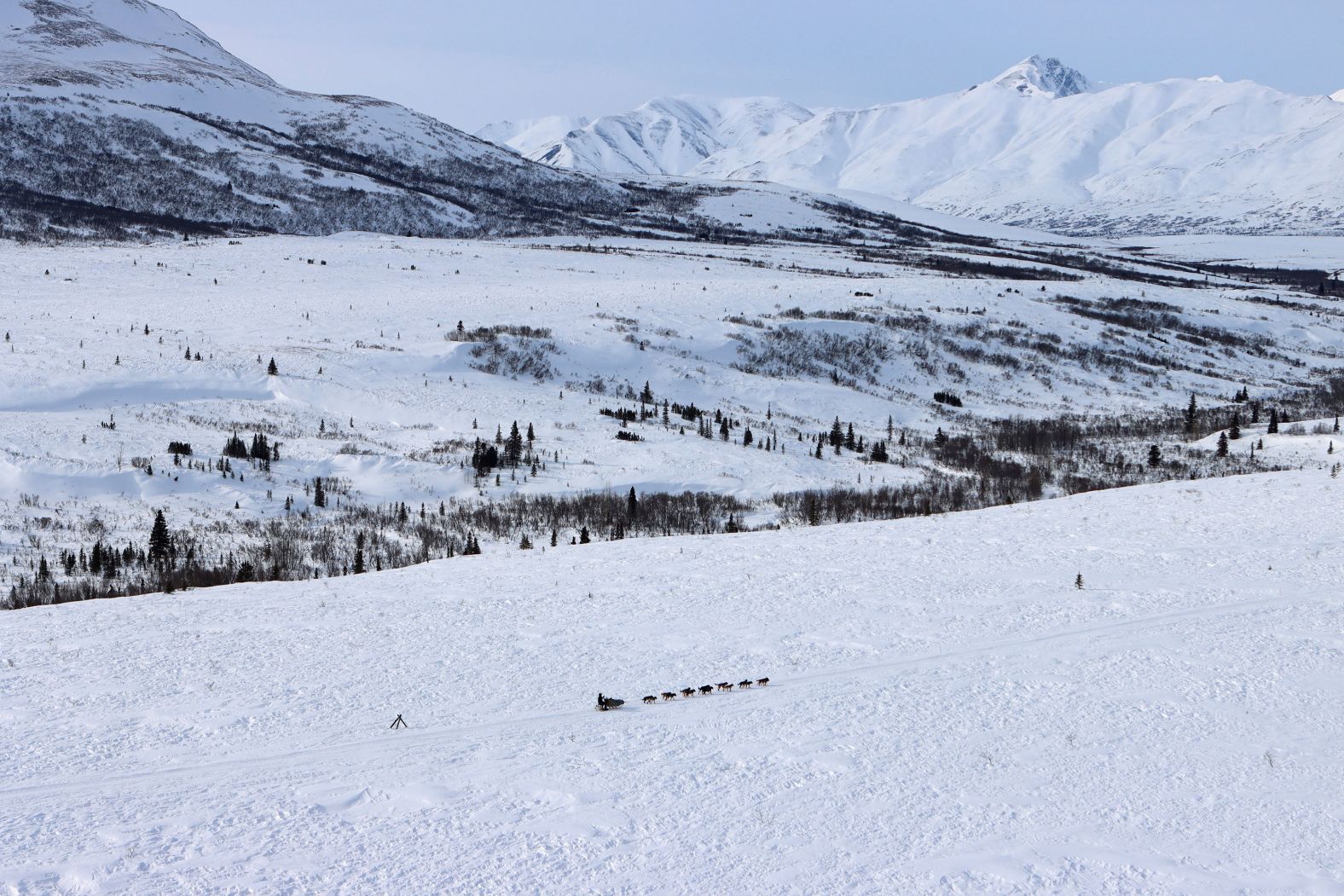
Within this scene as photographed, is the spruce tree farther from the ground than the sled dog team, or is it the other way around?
the sled dog team

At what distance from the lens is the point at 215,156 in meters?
131

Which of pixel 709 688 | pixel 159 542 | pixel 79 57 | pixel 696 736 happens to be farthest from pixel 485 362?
pixel 79 57

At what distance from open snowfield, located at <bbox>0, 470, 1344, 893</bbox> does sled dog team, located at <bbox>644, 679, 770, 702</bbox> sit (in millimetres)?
130

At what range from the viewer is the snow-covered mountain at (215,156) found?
113250 mm

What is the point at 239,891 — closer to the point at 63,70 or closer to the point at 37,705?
the point at 37,705

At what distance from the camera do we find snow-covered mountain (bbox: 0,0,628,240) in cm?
11325

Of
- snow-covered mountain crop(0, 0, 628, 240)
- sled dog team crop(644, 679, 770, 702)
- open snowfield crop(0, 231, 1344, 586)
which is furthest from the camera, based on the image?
snow-covered mountain crop(0, 0, 628, 240)

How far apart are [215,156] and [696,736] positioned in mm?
144568

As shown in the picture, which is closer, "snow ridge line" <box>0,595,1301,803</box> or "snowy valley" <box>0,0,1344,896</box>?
"snowy valley" <box>0,0,1344,896</box>

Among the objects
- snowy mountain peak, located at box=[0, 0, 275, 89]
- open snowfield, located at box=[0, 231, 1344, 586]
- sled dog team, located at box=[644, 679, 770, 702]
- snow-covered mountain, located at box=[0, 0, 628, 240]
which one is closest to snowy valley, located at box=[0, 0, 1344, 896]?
sled dog team, located at box=[644, 679, 770, 702]

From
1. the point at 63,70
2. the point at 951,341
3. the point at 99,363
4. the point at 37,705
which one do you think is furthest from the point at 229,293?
the point at 63,70

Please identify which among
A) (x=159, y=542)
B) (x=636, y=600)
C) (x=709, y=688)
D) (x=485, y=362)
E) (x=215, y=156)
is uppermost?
(x=215, y=156)

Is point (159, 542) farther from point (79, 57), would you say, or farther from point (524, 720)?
point (79, 57)

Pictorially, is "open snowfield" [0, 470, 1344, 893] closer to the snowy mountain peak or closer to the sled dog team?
the sled dog team
